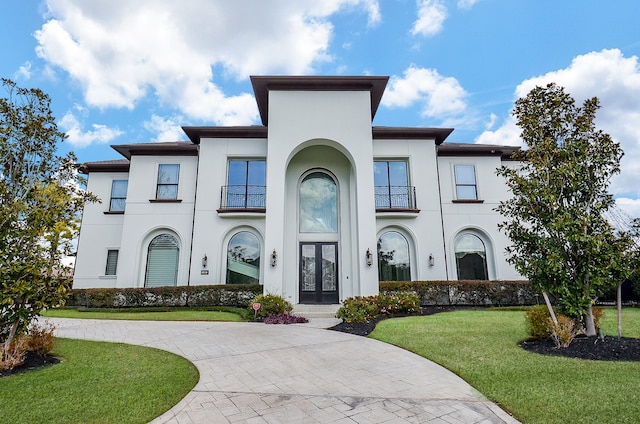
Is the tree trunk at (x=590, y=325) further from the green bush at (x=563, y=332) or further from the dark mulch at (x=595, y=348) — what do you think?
the green bush at (x=563, y=332)

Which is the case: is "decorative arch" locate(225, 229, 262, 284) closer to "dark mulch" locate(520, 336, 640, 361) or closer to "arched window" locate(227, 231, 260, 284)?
"arched window" locate(227, 231, 260, 284)

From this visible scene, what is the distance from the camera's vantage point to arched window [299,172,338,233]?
14367mm

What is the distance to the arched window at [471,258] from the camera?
14.3 meters

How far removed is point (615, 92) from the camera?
10.9 m

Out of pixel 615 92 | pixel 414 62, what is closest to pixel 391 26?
pixel 414 62

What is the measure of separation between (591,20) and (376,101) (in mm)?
7510

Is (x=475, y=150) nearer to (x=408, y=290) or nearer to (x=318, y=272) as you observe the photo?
(x=408, y=290)

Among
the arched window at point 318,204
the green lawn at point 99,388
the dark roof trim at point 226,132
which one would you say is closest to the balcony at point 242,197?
the arched window at point 318,204

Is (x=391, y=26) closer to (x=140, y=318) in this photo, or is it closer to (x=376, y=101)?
(x=376, y=101)

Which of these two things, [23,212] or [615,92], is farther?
[615,92]

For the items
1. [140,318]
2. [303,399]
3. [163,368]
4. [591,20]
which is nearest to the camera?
[303,399]

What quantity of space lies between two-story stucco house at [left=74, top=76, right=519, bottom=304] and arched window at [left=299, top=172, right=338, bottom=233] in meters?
0.05

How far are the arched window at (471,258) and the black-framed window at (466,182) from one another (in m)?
1.93

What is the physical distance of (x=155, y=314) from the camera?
11.1 meters
